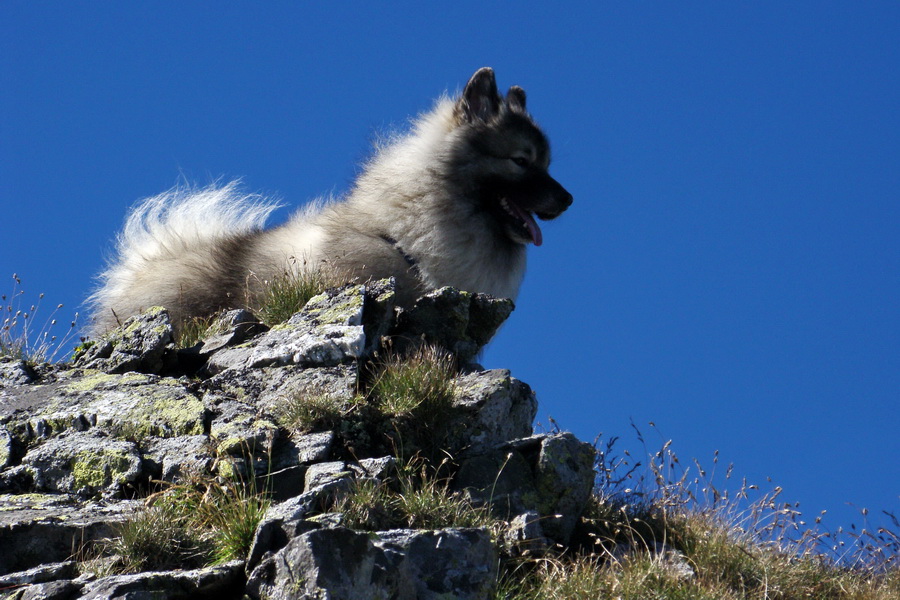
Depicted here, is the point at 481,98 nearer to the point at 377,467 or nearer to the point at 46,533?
the point at 377,467

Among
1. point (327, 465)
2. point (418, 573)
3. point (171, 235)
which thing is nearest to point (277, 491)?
point (327, 465)

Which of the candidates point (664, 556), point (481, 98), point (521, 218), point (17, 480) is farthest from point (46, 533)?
point (481, 98)

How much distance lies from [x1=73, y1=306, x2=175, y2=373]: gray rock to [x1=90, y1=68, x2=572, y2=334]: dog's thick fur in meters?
0.79

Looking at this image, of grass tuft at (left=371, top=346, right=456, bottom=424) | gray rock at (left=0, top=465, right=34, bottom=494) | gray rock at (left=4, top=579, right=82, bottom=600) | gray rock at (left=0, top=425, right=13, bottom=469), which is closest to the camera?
gray rock at (left=4, top=579, right=82, bottom=600)

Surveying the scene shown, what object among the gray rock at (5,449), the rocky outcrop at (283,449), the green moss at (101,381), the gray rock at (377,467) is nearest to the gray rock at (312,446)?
the rocky outcrop at (283,449)

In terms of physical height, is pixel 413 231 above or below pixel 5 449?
above

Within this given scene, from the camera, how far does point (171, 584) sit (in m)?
4.44

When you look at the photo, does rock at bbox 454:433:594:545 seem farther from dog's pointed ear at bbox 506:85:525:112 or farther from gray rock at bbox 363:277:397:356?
dog's pointed ear at bbox 506:85:525:112

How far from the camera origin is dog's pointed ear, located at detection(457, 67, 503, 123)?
9.05m

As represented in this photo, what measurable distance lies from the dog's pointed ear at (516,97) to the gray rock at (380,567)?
554 centimetres

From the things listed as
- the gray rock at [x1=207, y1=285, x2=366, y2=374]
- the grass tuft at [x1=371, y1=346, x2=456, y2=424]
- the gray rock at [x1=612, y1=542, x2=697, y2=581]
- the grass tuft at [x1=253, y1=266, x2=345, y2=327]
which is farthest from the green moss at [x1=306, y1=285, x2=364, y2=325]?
the gray rock at [x1=612, y1=542, x2=697, y2=581]

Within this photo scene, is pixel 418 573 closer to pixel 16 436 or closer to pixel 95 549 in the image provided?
pixel 95 549

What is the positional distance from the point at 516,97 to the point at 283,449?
5.09 m

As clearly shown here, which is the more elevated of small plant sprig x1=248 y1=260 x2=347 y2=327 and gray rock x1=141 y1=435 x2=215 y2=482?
small plant sprig x1=248 y1=260 x2=347 y2=327
